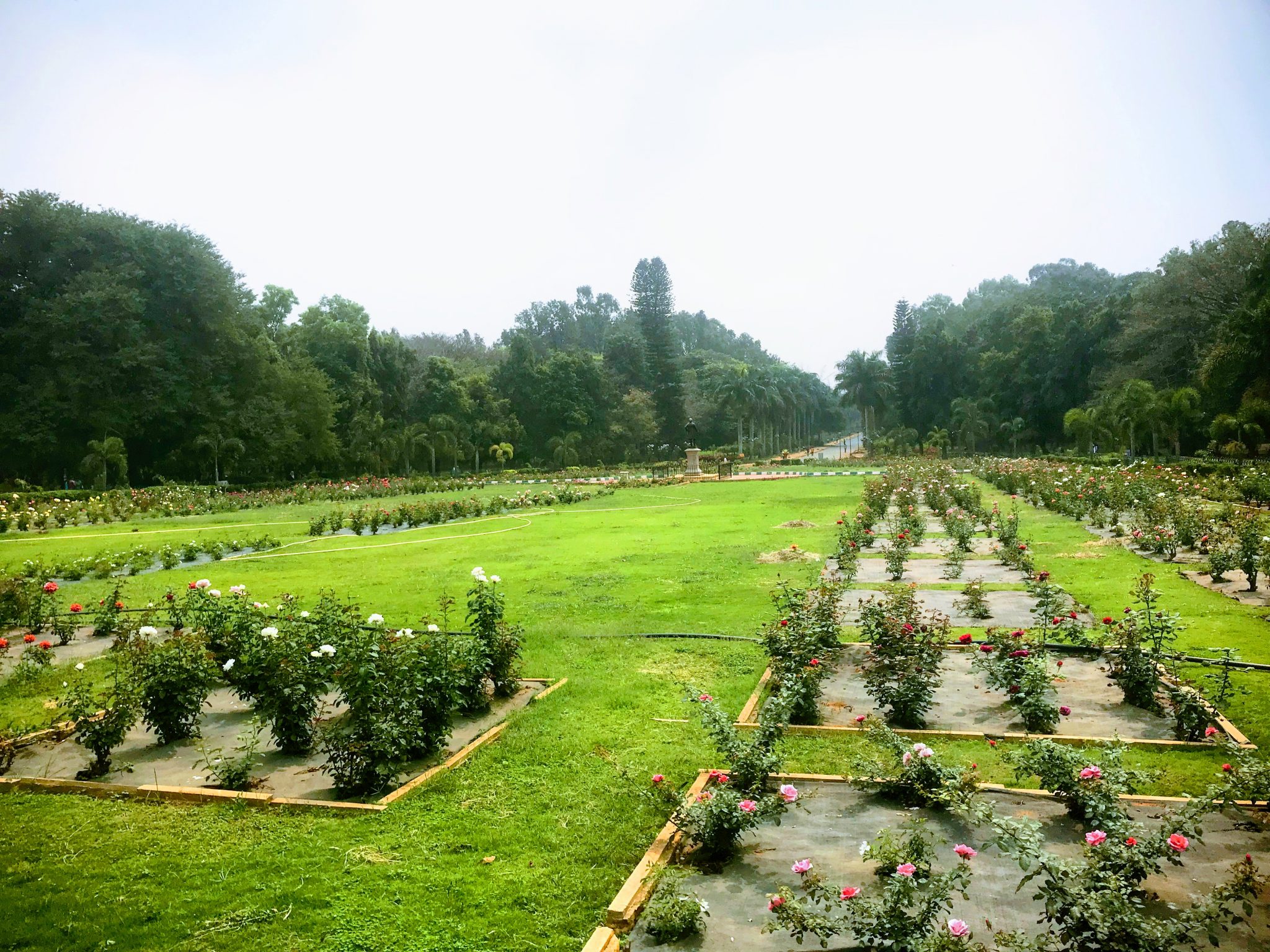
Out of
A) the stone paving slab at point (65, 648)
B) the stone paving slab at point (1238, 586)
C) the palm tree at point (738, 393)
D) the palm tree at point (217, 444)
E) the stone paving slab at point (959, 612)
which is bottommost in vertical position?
the stone paving slab at point (1238, 586)

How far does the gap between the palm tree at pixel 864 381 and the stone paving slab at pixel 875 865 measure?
6643 cm

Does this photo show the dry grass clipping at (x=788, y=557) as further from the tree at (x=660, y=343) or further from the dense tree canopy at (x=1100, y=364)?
the tree at (x=660, y=343)


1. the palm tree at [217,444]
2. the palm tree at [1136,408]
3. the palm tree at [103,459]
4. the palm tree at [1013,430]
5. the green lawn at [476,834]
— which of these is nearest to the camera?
the green lawn at [476,834]

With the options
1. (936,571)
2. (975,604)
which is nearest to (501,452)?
(936,571)

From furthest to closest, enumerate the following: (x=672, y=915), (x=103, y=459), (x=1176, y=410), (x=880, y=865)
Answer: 1. (x=1176, y=410)
2. (x=103, y=459)
3. (x=880, y=865)
4. (x=672, y=915)

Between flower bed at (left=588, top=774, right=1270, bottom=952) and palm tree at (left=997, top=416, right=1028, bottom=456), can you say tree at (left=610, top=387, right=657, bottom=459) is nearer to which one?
palm tree at (left=997, top=416, right=1028, bottom=456)

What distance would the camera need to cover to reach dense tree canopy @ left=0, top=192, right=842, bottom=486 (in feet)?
101

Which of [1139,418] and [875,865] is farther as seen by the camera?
[1139,418]

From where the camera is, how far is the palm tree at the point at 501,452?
162ft

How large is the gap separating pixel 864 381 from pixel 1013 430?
1467cm

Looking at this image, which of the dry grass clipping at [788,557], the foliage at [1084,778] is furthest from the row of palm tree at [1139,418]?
the foliage at [1084,778]

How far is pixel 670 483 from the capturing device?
113 ft

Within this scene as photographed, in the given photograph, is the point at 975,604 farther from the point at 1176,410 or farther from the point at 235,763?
the point at 1176,410

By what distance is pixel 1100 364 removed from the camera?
51719 millimetres
